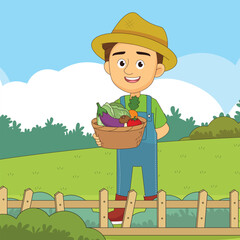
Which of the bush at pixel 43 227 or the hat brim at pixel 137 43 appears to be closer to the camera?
the bush at pixel 43 227

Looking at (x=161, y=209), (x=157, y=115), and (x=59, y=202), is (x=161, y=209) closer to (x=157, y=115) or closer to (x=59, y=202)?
(x=59, y=202)

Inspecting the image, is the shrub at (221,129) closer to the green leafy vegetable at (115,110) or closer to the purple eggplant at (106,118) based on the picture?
the green leafy vegetable at (115,110)

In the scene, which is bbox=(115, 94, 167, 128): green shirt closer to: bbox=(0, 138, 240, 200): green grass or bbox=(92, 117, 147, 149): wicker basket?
bbox=(92, 117, 147, 149): wicker basket

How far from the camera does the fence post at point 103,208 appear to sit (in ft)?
26.1

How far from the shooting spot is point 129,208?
8039 millimetres

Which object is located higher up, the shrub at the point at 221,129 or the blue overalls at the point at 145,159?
the shrub at the point at 221,129

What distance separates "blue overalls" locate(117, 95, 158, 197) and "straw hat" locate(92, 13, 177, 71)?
83cm

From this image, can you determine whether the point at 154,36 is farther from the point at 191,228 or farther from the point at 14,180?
the point at 14,180

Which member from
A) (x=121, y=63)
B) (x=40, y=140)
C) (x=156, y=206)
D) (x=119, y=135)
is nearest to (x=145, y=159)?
(x=119, y=135)

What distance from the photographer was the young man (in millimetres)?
8578

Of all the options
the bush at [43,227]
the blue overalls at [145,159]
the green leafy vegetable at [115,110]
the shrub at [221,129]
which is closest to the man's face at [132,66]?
the blue overalls at [145,159]

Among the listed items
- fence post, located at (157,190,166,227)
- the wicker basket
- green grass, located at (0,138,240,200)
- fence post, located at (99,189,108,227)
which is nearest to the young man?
the wicker basket

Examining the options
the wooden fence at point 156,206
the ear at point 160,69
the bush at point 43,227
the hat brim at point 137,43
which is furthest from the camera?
the ear at point 160,69

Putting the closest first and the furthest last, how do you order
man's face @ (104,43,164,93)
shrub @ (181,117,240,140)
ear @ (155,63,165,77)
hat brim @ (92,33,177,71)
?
1. hat brim @ (92,33,177,71)
2. man's face @ (104,43,164,93)
3. ear @ (155,63,165,77)
4. shrub @ (181,117,240,140)
